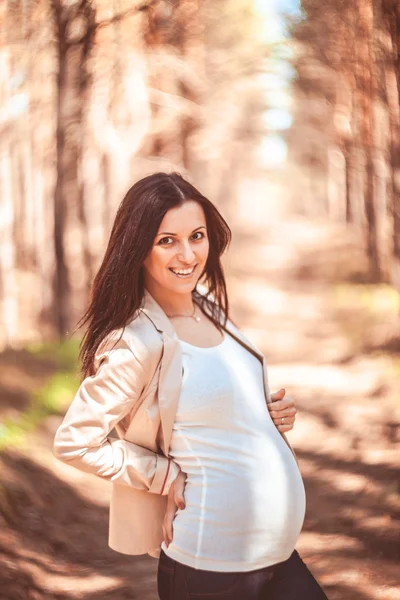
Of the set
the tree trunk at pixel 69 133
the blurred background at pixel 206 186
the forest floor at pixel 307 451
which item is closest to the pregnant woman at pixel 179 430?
the forest floor at pixel 307 451

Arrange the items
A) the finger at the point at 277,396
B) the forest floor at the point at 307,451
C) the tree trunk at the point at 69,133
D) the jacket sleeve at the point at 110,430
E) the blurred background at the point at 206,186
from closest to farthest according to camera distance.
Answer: the jacket sleeve at the point at 110,430 → the finger at the point at 277,396 → the forest floor at the point at 307,451 → the blurred background at the point at 206,186 → the tree trunk at the point at 69,133

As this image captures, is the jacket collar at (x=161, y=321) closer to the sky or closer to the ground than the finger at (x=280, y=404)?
closer to the sky

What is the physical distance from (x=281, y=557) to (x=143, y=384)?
1.06 ft

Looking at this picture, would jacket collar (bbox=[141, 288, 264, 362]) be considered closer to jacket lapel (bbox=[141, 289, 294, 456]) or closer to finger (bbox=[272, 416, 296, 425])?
jacket lapel (bbox=[141, 289, 294, 456])

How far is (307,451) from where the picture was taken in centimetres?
359

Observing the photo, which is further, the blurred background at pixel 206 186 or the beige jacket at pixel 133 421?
the blurred background at pixel 206 186

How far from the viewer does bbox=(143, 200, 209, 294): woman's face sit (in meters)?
1.05

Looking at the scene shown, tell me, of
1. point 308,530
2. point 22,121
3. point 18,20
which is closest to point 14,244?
point 22,121

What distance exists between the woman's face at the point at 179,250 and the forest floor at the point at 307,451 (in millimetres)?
1376

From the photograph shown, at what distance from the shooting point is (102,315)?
3.50 feet

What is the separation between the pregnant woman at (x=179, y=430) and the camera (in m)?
0.99

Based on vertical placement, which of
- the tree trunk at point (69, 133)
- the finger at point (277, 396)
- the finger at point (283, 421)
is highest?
the tree trunk at point (69, 133)

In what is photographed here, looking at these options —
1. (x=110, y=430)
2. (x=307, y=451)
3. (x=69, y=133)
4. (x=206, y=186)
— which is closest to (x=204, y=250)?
(x=110, y=430)

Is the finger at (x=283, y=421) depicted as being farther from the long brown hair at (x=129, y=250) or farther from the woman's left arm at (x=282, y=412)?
the long brown hair at (x=129, y=250)
